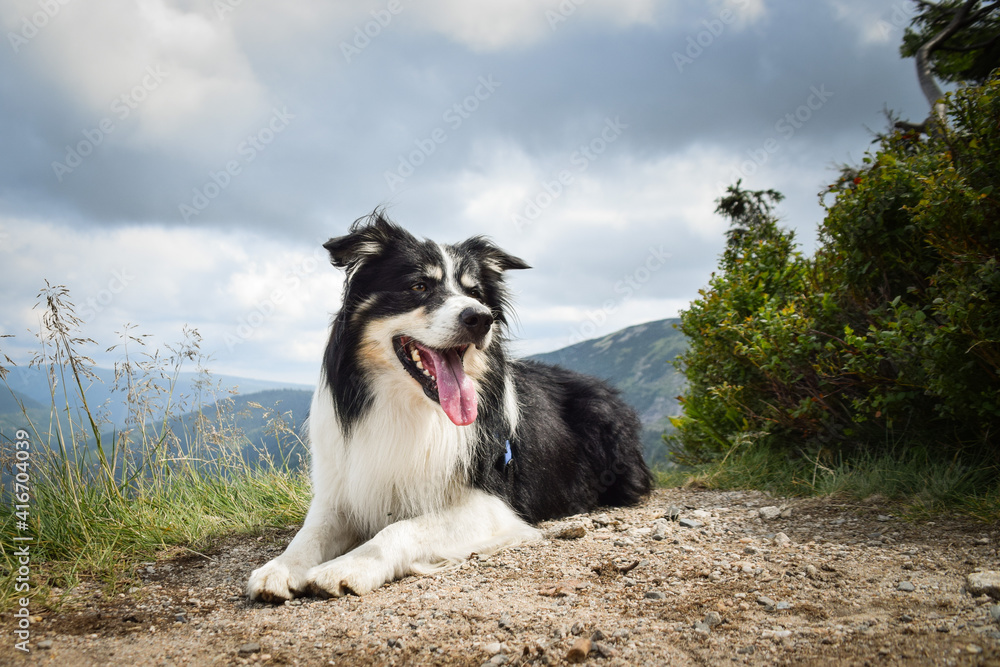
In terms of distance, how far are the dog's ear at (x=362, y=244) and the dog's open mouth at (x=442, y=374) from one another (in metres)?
0.62

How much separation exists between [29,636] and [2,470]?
68.8 inches

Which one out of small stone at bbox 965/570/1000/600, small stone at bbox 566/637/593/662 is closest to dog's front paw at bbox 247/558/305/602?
small stone at bbox 566/637/593/662

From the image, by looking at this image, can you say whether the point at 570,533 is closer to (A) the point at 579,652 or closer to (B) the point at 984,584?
(A) the point at 579,652

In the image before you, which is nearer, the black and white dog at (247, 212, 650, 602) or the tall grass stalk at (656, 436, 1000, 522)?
the black and white dog at (247, 212, 650, 602)

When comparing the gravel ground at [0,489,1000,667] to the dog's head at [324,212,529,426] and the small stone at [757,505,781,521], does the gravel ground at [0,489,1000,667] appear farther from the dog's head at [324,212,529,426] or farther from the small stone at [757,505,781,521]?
the dog's head at [324,212,529,426]

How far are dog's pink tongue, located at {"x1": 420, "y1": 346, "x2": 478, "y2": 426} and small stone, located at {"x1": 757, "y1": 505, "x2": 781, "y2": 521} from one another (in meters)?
1.99

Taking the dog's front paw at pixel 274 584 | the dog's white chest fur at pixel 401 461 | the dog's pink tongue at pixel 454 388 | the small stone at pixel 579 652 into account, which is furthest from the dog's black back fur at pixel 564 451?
the small stone at pixel 579 652

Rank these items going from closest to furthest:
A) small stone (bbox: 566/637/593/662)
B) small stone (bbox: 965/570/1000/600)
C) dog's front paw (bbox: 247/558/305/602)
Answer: small stone (bbox: 566/637/593/662) → small stone (bbox: 965/570/1000/600) → dog's front paw (bbox: 247/558/305/602)

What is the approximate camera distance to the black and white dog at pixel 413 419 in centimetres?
324

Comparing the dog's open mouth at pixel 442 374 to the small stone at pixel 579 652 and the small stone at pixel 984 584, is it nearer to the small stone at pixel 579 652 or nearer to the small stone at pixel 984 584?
the small stone at pixel 579 652

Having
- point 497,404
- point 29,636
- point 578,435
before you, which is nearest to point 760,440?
point 578,435

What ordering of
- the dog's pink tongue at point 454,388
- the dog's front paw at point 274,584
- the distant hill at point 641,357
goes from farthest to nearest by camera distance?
the distant hill at point 641,357, the dog's pink tongue at point 454,388, the dog's front paw at point 274,584

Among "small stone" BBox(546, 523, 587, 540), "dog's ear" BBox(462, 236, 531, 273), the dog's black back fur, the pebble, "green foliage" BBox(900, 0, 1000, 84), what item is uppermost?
A: "green foliage" BBox(900, 0, 1000, 84)

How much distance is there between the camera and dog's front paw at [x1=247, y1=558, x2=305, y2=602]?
2727mm
